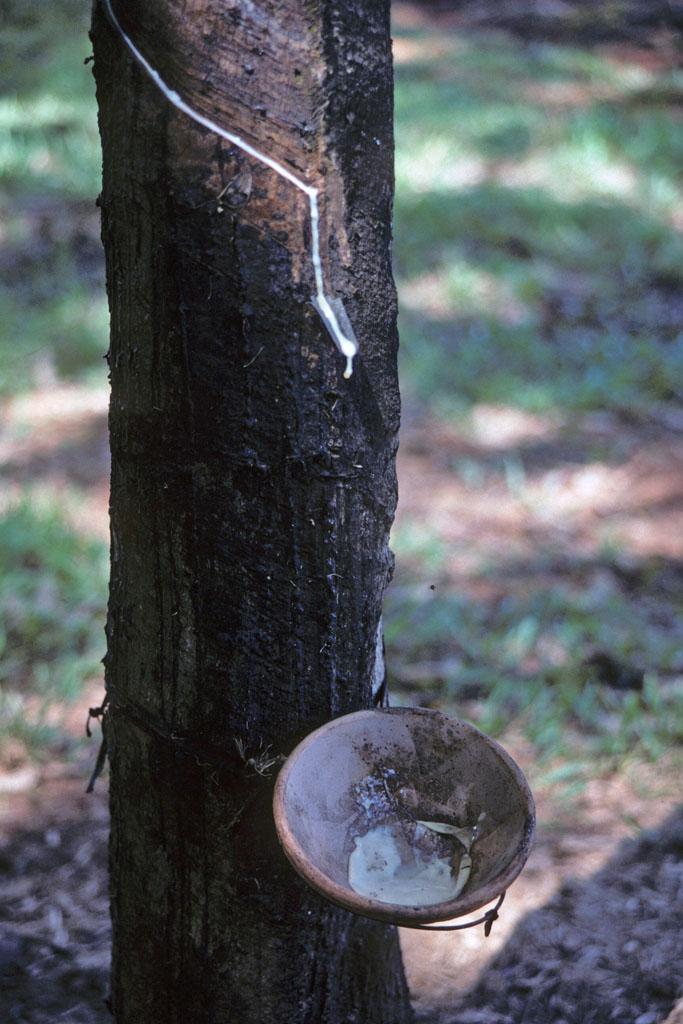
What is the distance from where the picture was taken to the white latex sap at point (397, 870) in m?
1.39

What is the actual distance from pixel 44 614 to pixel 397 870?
1.79 metres

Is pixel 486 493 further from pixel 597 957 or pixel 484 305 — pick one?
pixel 597 957

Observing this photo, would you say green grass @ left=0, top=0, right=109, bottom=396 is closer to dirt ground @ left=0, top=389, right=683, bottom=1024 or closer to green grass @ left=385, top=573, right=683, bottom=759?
green grass @ left=385, top=573, right=683, bottom=759

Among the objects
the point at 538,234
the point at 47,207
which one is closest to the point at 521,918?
the point at 538,234

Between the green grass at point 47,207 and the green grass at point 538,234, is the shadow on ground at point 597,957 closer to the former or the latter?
the green grass at point 538,234

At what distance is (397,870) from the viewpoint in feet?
4.77

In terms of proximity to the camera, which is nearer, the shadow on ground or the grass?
the shadow on ground

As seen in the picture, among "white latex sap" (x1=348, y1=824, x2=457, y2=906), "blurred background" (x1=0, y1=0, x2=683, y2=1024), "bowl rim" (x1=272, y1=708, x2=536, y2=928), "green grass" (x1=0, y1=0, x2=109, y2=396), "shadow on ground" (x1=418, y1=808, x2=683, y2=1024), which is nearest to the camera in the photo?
"bowl rim" (x1=272, y1=708, x2=536, y2=928)

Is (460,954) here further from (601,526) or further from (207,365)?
(601,526)

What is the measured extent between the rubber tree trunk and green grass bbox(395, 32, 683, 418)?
2725 mm

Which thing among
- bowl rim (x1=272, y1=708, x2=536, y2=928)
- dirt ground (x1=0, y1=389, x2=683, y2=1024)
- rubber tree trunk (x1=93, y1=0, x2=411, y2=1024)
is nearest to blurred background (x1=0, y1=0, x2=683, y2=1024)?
dirt ground (x1=0, y1=389, x2=683, y2=1024)

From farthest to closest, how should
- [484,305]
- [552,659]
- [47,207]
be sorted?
[47,207] < [484,305] < [552,659]

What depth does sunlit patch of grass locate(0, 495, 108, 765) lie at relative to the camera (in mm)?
2650

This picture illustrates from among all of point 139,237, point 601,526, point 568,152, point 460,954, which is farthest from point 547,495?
point 568,152
